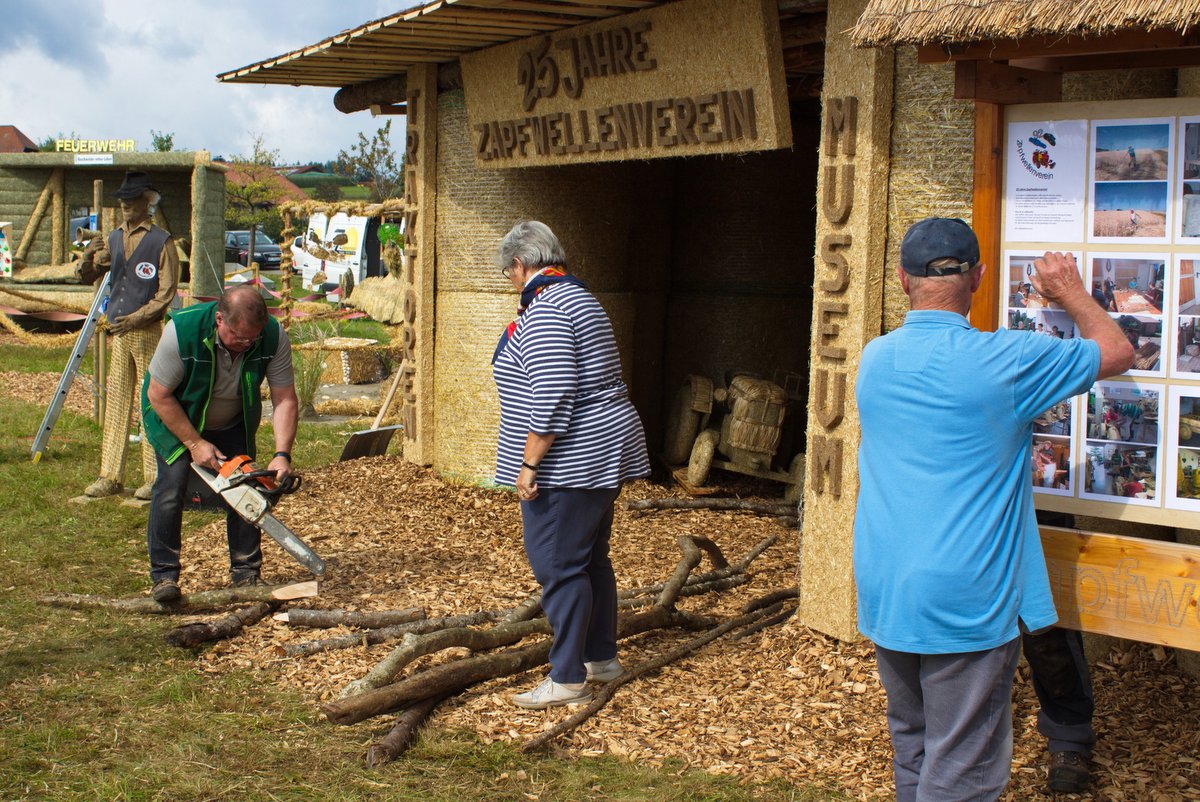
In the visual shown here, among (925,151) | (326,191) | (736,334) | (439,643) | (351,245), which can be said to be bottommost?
(439,643)

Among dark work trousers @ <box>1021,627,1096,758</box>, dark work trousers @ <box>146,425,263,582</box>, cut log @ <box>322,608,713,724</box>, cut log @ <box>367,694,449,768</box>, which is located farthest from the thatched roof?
dark work trousers @ <box>146,425,263,582</box>

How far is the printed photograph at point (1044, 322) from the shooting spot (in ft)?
12.1

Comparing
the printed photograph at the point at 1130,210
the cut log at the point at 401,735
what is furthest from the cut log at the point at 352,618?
the printed photograph at the point at 1130,210

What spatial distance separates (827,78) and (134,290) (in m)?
5.22

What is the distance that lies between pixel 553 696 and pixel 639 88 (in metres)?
3.36

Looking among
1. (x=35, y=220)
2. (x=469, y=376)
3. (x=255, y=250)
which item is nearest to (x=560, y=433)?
(x=469, y=376)

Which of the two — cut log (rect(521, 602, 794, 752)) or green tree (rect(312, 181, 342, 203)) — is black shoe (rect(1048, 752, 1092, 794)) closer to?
cut log (rect(521, 602, 794, 752))

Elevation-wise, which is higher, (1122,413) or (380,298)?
(380,298)

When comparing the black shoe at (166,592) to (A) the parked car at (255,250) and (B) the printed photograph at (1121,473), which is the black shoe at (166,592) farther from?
(A) the parked car at (255,250)

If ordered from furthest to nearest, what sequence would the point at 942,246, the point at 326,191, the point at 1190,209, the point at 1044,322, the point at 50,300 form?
the point at 326,191, the point at 50,300, the point at 1044,322, the point at 1190,209, the point at 942,246

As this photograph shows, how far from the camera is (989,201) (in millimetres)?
3773

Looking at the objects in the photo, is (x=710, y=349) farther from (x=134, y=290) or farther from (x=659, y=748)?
(x=659, y=748)

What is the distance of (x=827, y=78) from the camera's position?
5.26 metres

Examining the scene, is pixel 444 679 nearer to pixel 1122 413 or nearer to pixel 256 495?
pixel 256 495
